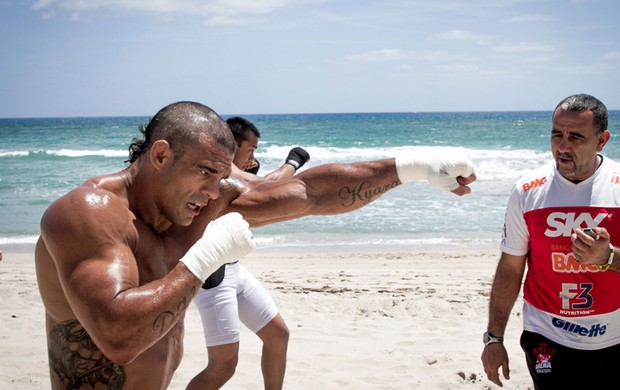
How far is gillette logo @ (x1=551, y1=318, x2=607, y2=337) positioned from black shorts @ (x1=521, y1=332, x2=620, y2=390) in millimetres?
79

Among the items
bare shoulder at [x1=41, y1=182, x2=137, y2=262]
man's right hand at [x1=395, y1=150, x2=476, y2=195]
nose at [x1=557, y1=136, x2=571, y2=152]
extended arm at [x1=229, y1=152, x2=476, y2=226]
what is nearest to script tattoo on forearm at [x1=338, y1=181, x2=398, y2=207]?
extended arm at [x1=229, y1=152, x2=476, y2=226]

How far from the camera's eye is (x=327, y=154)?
31.5 metres

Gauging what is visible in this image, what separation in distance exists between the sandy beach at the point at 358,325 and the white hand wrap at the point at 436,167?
2.41 metres

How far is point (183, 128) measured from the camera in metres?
2.52

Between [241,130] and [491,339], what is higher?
[241,130]

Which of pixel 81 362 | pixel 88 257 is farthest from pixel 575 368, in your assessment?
pixel 88 257

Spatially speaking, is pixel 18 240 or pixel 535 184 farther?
pixel 18 240

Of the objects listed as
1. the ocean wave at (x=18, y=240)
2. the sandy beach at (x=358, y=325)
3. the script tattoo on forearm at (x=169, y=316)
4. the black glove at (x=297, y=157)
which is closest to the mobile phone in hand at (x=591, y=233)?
the script tattoo on forearm at (x=169, y=316)

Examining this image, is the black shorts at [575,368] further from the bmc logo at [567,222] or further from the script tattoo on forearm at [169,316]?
the script tattoo on forearm at [169,316]

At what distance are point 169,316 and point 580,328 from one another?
2.09 meters

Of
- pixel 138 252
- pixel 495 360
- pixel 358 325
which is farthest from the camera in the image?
pixel 358 325

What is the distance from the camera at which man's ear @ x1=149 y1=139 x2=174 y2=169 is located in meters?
2.47

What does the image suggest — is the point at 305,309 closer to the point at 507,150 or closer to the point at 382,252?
the point at 382,252

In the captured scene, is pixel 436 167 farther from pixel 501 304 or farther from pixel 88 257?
pixel 88 257
